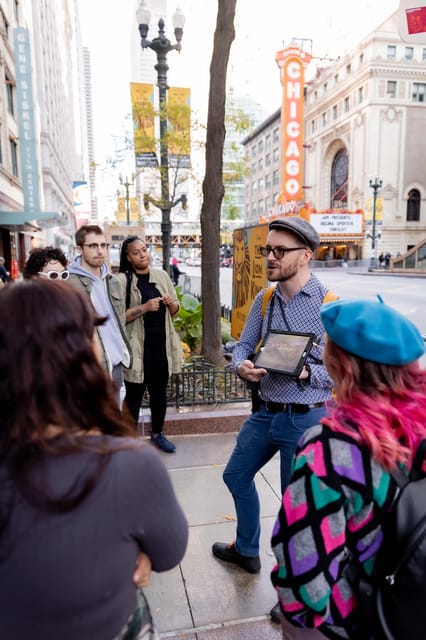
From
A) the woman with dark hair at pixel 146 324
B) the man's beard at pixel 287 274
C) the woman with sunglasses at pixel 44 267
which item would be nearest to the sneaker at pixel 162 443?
the woman with dark hair at pixel 146 324

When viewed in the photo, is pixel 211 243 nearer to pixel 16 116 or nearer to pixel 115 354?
pixel 115 354

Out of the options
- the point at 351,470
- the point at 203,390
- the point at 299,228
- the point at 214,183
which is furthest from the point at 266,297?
the point at 214,183

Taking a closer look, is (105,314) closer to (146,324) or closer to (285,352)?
(146,324)

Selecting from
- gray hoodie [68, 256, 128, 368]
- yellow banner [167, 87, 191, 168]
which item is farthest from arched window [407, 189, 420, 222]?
gray hoodie [68, 256, 128, 368]

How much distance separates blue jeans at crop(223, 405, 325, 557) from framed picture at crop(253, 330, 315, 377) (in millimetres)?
292

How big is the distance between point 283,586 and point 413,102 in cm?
5972

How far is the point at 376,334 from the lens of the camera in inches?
50.7

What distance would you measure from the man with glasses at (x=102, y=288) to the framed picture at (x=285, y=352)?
150cm

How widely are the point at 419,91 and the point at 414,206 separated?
12.7 metres

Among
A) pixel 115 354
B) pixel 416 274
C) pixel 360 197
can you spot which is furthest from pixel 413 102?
pixel 115 354

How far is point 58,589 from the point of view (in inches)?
39.3

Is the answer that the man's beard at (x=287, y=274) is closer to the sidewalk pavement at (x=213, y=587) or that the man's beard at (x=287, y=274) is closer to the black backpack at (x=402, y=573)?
the black backpack at (x=402, y=573)

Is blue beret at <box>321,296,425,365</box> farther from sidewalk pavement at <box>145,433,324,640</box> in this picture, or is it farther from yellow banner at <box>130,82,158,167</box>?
yellow banner at <box>130,82,158,167</box>

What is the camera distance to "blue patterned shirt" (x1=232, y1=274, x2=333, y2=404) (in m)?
2.38
